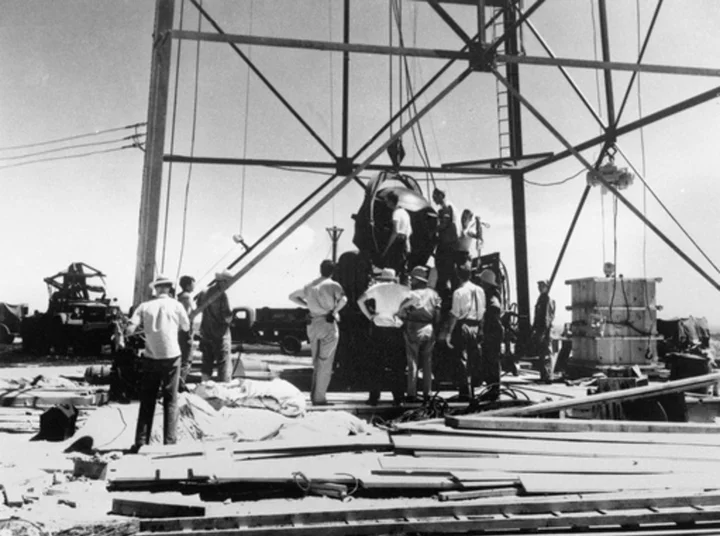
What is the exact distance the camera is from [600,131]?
11.2 metres

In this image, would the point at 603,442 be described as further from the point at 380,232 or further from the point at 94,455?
the point at 380,232

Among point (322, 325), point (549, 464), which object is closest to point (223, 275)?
point (322, 325)

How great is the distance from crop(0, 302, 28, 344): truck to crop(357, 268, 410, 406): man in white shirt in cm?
2204

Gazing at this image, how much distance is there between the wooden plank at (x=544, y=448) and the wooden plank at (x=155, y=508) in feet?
6.89

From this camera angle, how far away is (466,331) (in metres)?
10.4

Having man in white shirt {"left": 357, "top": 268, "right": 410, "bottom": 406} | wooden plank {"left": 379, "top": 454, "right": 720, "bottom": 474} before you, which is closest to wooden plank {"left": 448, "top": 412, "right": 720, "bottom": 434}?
wooden plank {"left": 379, "top": 454, "right": 720, "bottom": 474}

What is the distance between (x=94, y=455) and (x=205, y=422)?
1.37 metres

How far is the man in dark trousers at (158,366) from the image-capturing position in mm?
6934

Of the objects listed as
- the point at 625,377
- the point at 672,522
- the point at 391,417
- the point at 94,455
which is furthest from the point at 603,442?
the point at 94,455

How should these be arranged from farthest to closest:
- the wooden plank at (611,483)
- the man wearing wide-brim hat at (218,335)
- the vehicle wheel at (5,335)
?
the vehicle wheel at (5,335) → the man wearing wide-brim hat at (218,335) → the wooden plank at (611,483)

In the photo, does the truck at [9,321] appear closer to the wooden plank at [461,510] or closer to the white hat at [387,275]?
the white hat at [387,275]

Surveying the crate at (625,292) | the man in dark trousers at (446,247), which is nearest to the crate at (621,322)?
the crate at (625,292)

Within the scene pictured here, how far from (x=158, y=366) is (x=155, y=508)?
2907mm

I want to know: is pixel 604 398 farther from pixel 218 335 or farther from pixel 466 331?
pixel 218 335
